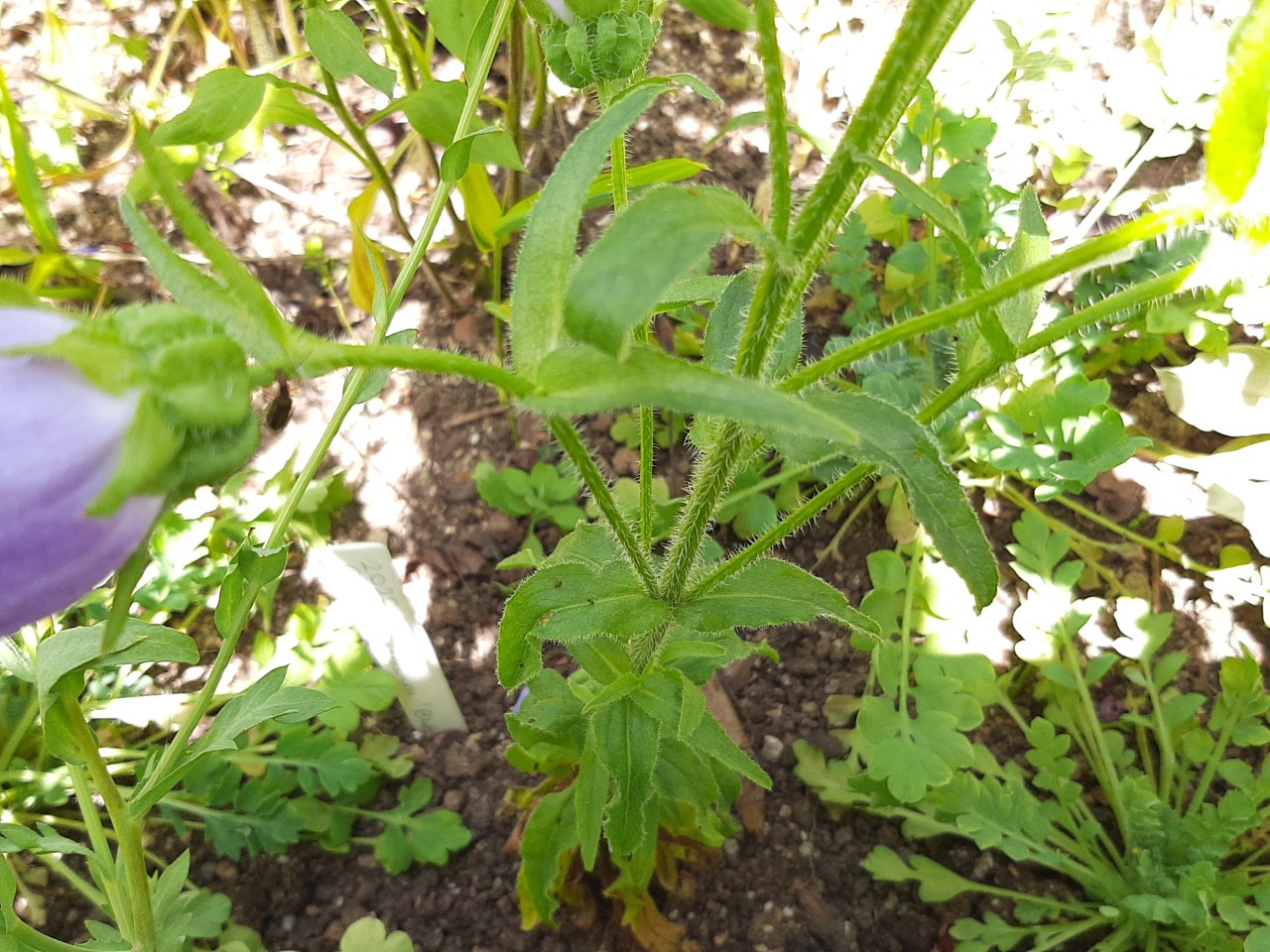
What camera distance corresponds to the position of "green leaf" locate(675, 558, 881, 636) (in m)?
0.60

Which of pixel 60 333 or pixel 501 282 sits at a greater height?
pixel 501 282

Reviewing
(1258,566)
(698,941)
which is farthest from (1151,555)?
(698,941)

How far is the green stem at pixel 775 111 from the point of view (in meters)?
Answer: 0.37

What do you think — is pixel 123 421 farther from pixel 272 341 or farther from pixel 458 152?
pixel 458 152

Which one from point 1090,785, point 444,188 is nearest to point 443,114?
point 444,188

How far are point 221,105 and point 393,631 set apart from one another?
1.77ft

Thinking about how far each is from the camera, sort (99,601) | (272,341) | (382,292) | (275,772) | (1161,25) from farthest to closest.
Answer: (1161,25) < (99,601) < (275,772) < (382,292) < (272,341)

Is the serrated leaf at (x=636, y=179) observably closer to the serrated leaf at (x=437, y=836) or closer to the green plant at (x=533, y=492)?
the green plant at (x=533, y=492)

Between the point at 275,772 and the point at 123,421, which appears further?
the point at 275,772

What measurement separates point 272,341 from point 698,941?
0.85m

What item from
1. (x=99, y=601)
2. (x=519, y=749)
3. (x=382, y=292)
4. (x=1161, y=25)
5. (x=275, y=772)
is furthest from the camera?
(x=1161, y=25)

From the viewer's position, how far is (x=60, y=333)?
0.35m

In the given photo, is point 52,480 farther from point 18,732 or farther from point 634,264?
point 18,732

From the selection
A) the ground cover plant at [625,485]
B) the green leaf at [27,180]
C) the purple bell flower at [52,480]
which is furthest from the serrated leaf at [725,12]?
the green leaf at [27,180]
